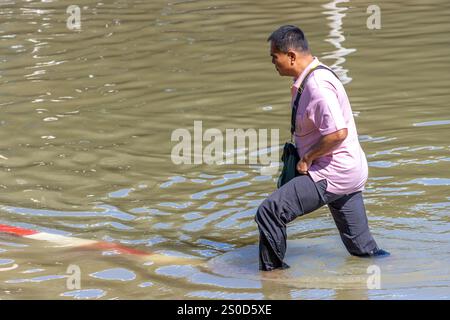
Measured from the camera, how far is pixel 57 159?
10.7m

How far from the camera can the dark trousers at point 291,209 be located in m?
7.15

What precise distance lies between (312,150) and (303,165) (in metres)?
0.14

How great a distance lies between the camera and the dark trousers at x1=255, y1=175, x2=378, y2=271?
281 inches

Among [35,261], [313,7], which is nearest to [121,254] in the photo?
[35,261]

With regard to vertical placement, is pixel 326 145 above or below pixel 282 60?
below

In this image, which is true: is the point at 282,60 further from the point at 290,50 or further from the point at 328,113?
the point at 328,113

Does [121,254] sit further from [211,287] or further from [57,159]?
[57,159]

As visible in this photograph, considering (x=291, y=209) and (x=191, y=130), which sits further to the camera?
(x=191, y=130)

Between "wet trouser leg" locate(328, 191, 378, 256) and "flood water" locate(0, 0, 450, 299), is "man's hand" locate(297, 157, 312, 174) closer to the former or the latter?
"wet trouser leg" locate(328, 191, 378, 256)

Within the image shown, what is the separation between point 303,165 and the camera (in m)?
7.16

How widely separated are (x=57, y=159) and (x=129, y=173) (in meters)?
0.94

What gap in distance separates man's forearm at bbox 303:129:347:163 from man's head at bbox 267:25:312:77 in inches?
19.4

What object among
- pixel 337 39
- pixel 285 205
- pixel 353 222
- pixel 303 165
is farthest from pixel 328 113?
Answer: pixel 337 39

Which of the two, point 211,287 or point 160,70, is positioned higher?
point 160,70
